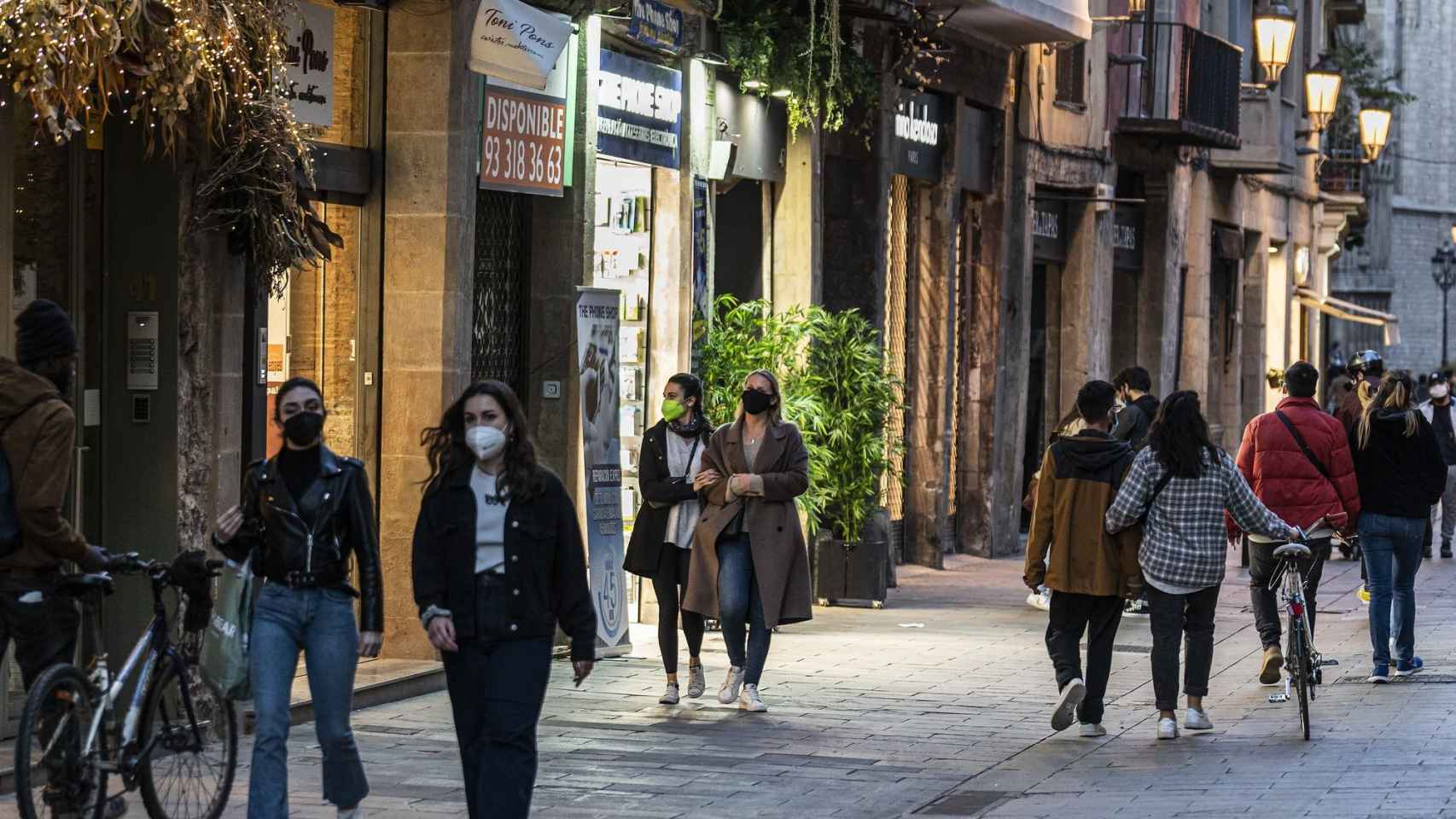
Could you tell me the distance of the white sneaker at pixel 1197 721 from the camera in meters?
12.1

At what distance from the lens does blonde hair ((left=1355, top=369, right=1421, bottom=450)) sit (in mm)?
14164

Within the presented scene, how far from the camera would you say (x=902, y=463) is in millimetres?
22875

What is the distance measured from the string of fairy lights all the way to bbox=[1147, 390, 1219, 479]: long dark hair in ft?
13.5

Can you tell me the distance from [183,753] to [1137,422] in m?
9.58

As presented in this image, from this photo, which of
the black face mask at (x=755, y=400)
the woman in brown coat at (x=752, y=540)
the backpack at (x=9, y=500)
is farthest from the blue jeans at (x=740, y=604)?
the backpack at (x=9, y=500)

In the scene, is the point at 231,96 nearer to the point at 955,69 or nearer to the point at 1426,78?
the point at 955,69

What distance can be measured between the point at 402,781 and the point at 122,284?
278 cm

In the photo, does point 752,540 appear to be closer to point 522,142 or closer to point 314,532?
point 522,142

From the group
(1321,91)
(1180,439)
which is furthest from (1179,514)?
(1321,91)

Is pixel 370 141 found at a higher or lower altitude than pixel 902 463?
higher

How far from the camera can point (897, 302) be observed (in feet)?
74.2

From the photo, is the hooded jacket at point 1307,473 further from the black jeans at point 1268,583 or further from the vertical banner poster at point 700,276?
the vertical banner poster at point 700,276

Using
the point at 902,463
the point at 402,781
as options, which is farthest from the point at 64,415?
the point at 902,463

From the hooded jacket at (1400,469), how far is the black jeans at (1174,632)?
99.4 inches
